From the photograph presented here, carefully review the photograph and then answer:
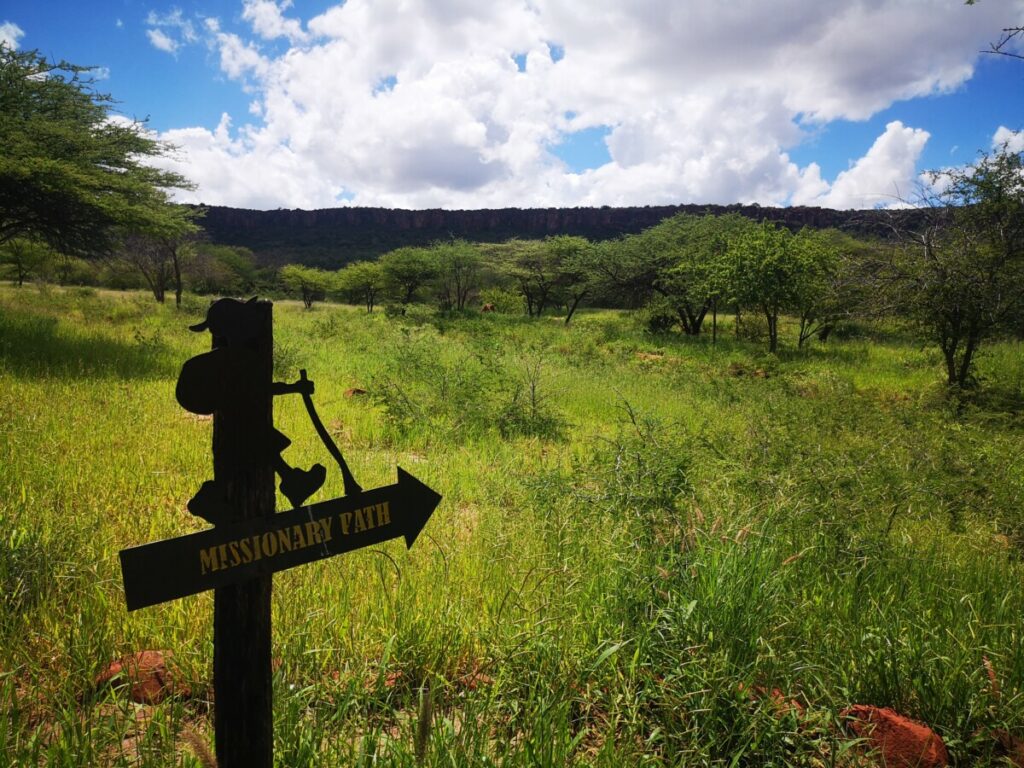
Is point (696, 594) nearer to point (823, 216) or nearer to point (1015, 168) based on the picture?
point (1015, 168)

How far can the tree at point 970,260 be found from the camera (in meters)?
9.57

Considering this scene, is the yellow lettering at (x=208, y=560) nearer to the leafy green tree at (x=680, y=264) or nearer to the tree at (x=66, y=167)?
the tree at (x=66, y=167)

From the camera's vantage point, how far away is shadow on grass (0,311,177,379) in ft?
25.2

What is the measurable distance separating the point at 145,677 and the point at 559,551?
82.0 inches

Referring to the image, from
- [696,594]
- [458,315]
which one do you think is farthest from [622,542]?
[458,315]

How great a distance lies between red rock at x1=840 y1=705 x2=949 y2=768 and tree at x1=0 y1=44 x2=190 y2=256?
12034mm

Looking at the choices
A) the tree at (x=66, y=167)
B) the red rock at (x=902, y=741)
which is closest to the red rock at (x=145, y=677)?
the red rock at (x=902, y=741)

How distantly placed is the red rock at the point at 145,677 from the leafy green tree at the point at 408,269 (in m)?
35.4

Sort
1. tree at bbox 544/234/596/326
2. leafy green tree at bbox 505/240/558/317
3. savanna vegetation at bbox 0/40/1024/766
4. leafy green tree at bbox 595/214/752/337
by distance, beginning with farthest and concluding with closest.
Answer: leafy green tree at bbox 505/240/558/317
tree at bbox 544/234/596/326
leafy green tree at bbox 595/214/752/337
savanna vegetation at bbox 0/40/1024/766

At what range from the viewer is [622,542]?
3143mm

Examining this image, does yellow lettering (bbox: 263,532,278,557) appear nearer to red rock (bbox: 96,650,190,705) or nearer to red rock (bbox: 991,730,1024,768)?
red rock (bbox: 96,650,190,705)

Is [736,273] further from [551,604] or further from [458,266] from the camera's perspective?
[458,266]

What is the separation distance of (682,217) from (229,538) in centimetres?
3604

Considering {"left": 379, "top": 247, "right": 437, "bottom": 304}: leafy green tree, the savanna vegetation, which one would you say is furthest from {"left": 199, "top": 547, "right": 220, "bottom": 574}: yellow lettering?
{"left": 379, "top": 247, "right": 437, "bottom": 304}: leafy green tree
